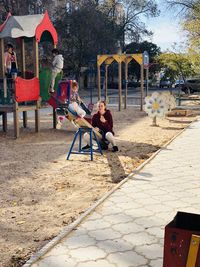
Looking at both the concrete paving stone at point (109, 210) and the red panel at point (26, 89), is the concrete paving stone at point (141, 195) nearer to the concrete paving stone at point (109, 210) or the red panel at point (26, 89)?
the concrete paving stone at point (109, 210)

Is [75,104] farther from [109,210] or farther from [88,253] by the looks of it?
[88,253]

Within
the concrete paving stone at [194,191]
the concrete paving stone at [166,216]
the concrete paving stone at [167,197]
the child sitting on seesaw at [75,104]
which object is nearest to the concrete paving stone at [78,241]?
the concrete paving stone at [166,216]

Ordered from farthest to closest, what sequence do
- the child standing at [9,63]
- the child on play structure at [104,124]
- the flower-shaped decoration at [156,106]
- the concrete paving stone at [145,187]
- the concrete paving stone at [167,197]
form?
1. the flower-shaped decoration at [156,106]
2. the child standing at [9,63]
3. the child on play structure at [104,124]
4. the concrete paving stone at [145,187]
5. the concrete paving stone at [167,197]

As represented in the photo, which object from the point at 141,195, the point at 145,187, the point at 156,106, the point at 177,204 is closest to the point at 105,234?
the point at 177,204

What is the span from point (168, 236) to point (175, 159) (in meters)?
5.09

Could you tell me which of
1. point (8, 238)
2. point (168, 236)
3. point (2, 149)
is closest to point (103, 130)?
point (2, 149)

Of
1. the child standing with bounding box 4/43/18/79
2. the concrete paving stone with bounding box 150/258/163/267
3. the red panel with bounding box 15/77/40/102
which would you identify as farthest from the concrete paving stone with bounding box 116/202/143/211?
the child standing with bounding box 4/43/18/79

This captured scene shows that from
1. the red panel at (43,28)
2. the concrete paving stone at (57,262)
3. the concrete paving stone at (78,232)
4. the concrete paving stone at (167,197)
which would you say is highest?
the red panel at (43,28)

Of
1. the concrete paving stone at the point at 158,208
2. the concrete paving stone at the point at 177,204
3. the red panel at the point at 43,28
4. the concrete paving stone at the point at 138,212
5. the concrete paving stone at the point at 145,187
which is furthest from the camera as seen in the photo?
the red panel at the point at 43,28

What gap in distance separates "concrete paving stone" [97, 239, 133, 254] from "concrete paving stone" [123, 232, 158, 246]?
70mm

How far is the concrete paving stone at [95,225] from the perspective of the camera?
403cm

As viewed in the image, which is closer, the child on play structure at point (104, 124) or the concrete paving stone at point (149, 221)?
the concrete paving stone at point (149, 221)

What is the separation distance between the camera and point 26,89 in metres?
10.9

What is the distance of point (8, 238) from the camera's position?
13.0 feet
